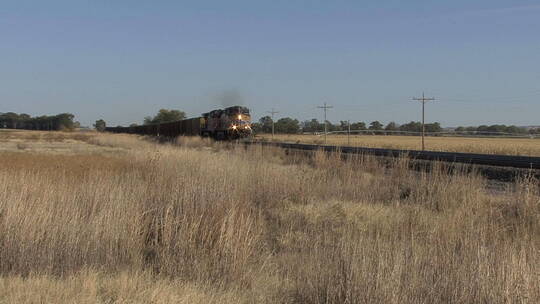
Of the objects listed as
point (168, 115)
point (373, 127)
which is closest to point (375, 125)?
point (373, 127)

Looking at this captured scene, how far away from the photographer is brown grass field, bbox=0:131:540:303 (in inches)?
155

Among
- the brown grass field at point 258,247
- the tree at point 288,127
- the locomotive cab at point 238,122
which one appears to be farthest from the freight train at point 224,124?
the tree at point 288,127

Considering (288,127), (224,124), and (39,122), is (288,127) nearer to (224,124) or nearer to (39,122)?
(224,124)

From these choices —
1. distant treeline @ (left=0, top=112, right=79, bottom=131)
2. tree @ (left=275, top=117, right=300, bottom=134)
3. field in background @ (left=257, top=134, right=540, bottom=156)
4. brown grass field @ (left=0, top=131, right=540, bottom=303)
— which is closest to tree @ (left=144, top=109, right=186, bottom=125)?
distant treeline @ (left=0, top=112, right=79, bottom=131)

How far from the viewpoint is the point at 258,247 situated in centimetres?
→ 594

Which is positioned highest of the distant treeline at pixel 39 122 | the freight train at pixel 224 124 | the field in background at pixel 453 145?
the distant treeline at pixel 39 122

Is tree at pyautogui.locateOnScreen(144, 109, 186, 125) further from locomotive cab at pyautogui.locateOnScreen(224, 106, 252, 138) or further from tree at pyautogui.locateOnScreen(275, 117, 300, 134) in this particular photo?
locomotive cab at pyautogui.locateOnScreen(224, 106, 252, 138)

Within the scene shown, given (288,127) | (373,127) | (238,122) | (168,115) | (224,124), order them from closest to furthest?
(238,122) < (224,124) < (288,127) < (373,127) < (168,115)

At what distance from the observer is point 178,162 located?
14.4m

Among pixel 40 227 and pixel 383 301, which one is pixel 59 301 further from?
pixel 383 301

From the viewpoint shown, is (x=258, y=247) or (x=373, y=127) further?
(x=373, y=127)

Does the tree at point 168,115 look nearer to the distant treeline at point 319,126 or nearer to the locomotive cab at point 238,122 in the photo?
the distant treeline at point 319,126

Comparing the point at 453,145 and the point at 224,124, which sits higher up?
the point at 224,124

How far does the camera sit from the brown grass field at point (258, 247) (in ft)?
12.9
